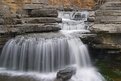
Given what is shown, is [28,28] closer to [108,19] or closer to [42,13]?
[42,13]

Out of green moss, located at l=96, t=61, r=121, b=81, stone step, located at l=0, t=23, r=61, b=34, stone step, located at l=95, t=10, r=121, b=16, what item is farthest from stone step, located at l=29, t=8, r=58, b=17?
green moss, located at l=96, t=61, r=121, b=81

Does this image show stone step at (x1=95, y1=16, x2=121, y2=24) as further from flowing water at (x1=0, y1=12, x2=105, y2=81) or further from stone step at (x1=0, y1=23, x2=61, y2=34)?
stone step at (x1=0, y1=23, x2=61, y2=34)

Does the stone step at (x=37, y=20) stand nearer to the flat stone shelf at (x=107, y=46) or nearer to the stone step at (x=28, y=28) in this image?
the stone step at (x=28, y=28)

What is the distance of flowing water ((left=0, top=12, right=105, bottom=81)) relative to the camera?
10.3 meters

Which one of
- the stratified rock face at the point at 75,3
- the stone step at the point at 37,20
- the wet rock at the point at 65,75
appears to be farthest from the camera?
the stratified rock face at the point at 75,3

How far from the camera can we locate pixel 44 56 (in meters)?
10.3

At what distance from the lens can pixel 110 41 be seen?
10.7 meters

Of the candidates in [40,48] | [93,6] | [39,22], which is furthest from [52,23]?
[93,6]

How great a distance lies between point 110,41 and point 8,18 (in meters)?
4.03

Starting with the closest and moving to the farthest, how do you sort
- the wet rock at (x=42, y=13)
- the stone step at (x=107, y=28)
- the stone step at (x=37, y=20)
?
the stone step at (x=107, y=28) → the stone step at (x=37, y=20) → the wet rock at (x=42, y=13)

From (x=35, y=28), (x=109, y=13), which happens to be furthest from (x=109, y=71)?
(x=35, y=28)

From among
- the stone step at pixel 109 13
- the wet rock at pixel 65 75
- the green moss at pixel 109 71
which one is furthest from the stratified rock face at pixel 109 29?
the wet rock at pixel 65 75

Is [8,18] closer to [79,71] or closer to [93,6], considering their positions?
[79,71]

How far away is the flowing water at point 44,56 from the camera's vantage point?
1028 centimetres
